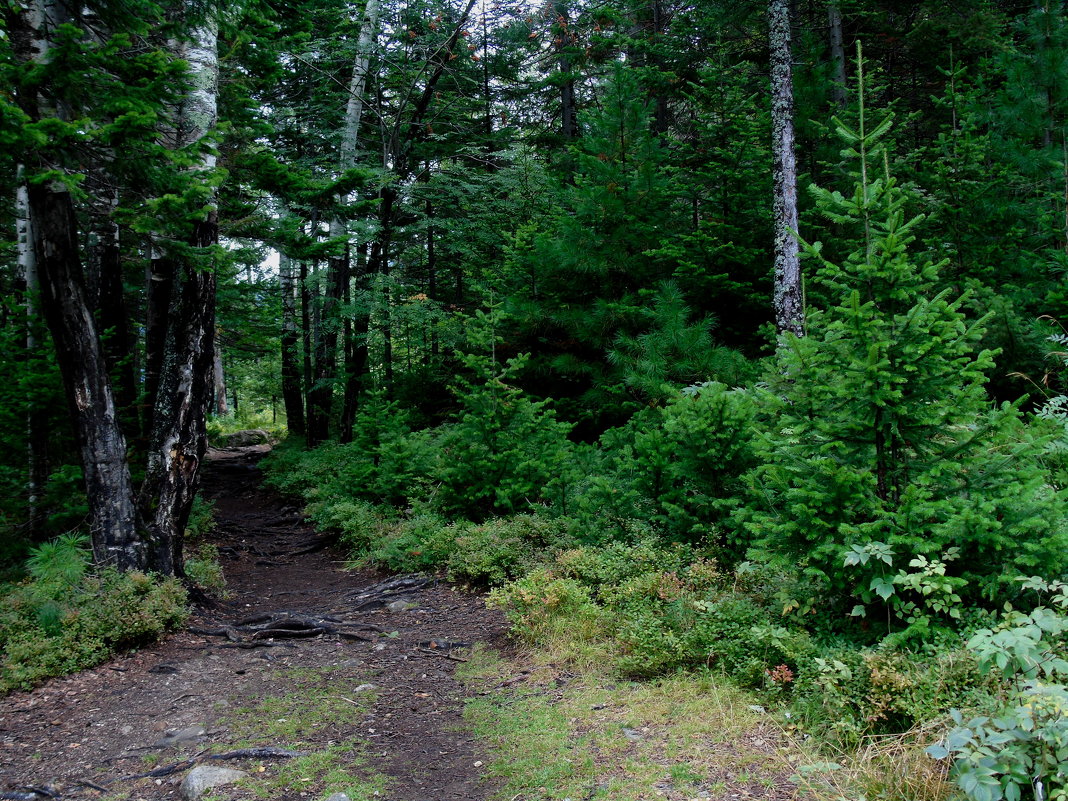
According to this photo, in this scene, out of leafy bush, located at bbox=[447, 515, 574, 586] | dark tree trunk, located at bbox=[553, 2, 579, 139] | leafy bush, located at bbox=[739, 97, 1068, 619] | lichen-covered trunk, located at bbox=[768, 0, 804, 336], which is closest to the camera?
leafy bush, located at bbox=[739, 97, 1068, 619]

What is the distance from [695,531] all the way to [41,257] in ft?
22.6

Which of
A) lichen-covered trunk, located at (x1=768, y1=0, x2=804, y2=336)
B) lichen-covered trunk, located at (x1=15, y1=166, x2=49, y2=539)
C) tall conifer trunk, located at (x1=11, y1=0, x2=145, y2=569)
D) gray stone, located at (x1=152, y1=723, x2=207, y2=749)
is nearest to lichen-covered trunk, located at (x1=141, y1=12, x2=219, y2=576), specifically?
tall conifer trunk, located at (x1=11, y1=0, x2=145, y2=569)

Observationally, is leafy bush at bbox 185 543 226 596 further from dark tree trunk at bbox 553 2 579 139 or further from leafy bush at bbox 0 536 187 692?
dark tree trunk at bbox 553 2 579 139

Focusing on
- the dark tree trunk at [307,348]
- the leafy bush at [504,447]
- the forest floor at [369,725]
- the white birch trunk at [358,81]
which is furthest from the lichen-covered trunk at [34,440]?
the dark tree trunk at [307,348]

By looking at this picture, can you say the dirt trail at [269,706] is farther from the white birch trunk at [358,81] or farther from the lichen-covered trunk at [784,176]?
the white birch trunk at [358,81]

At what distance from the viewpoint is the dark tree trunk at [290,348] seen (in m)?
17.5

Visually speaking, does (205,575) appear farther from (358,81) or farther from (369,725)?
(358,81)

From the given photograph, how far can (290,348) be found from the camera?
673 inches

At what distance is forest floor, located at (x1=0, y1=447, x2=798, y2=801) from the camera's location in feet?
11.4

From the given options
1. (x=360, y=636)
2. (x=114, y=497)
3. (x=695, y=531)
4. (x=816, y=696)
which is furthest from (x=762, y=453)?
(x=114, y=497)

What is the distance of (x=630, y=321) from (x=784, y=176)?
130 inches

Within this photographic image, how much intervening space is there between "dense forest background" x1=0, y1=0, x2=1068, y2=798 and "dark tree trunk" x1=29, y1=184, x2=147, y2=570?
31mm

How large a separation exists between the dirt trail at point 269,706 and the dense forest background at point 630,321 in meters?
1.02

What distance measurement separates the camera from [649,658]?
4586 millimetres
